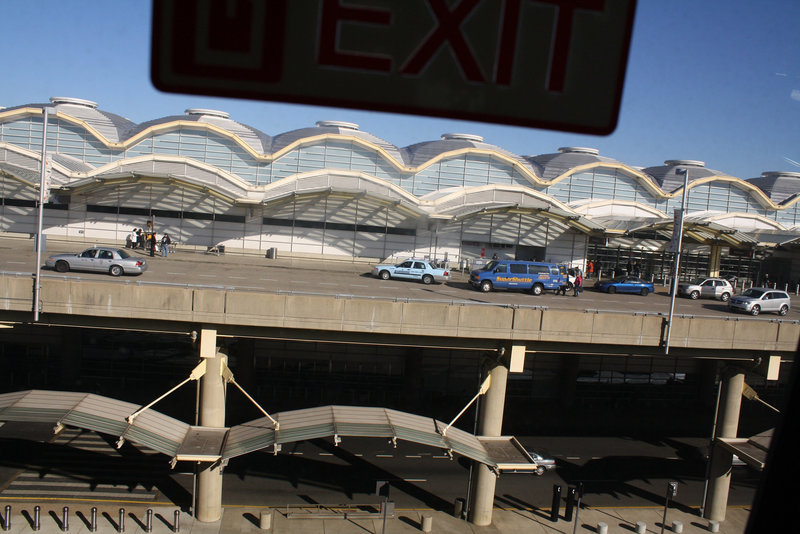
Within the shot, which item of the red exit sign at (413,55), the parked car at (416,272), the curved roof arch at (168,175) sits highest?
the curved roof arch at (168,175)

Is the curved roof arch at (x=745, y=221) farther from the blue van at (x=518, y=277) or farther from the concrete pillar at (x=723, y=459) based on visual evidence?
the concrete pillar at (x=723, y=459)

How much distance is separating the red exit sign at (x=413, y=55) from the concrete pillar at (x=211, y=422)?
45.6ft

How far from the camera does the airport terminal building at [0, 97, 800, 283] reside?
34.0 m

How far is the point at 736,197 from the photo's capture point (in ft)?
132

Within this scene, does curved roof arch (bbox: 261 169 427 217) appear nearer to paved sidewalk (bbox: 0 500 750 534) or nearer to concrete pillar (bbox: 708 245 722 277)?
concrete pillar (bbox: 708 245 722 277)

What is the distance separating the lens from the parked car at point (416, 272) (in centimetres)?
2705

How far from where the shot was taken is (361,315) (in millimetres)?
14875

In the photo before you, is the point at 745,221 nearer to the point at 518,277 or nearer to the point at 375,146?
the point at 518,277

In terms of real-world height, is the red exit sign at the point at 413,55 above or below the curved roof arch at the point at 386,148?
below

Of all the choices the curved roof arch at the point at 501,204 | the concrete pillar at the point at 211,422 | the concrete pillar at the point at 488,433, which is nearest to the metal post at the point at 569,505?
the concrete pillar at the point at 488,433

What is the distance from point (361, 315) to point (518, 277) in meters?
12.1

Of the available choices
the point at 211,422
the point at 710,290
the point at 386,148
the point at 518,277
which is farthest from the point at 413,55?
the point at 386,148

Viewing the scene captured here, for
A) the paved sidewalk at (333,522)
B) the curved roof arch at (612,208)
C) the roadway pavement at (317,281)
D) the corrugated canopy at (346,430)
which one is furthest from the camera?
the curved roof arch at (612,208)

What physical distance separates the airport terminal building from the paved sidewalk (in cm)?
1995
